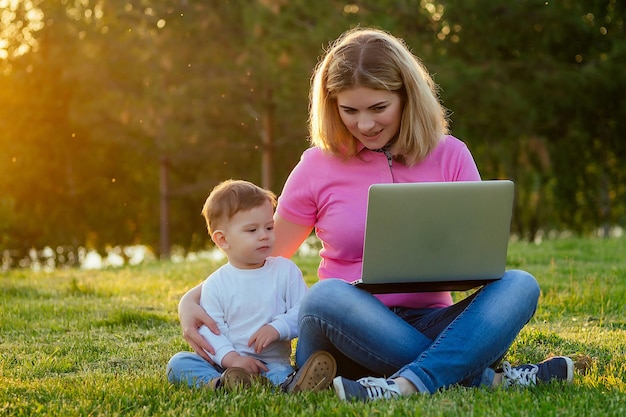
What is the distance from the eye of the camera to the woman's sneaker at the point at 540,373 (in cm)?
345

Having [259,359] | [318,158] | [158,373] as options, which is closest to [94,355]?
[158,373]

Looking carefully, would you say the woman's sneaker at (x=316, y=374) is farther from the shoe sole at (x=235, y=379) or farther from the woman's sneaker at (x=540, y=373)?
the woman's sneaker at (x=540, y=373)

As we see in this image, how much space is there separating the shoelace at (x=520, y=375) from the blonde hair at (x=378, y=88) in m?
0.90

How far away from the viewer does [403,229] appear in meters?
3.12

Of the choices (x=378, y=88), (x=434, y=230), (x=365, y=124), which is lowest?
(x=434, y=230)

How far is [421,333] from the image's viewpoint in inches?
135

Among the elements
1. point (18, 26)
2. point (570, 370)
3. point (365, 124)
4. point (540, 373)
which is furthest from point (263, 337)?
point (18, 26)

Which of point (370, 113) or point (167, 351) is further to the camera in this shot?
point (167, 351)

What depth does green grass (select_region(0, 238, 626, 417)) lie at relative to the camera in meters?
3.05

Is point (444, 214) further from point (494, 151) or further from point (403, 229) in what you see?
point (494, 151)

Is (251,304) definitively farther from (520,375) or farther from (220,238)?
(520,375)

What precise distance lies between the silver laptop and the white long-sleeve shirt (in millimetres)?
408

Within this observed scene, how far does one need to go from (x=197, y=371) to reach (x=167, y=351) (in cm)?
105

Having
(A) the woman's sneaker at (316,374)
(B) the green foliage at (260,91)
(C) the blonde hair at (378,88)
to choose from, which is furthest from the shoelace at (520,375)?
(B) the green foliage at (260,91)
